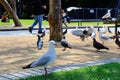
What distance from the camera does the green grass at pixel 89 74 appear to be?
7814 millimetres

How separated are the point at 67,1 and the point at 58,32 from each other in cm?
4115

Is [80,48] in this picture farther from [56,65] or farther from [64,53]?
[56,65]

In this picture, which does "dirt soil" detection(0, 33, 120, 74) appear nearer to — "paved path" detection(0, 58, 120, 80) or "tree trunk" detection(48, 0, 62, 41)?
"paved path" detection(0, 58, 120, 80)

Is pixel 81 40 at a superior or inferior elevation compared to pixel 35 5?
inferior

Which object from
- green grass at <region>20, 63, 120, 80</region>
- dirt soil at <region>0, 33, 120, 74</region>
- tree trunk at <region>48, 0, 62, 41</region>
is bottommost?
dirt soil at <region>0, 33, 120, 74</region>

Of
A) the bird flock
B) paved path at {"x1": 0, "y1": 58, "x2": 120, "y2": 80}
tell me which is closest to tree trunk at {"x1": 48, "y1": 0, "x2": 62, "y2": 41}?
the bird flock

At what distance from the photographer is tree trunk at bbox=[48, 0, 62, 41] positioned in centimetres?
1474

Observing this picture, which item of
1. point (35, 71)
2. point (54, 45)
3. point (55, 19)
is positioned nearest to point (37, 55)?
point (35, 71)

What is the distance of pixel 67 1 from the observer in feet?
183

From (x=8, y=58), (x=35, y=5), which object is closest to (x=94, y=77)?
(x=8, y=58)

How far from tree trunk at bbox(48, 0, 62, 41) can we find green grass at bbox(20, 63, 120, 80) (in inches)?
236

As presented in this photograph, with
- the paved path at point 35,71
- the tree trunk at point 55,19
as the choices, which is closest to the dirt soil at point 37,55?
the paved path at point 35,71

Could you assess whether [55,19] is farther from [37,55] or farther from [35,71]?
[35,71]

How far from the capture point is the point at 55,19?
14.8 metres
